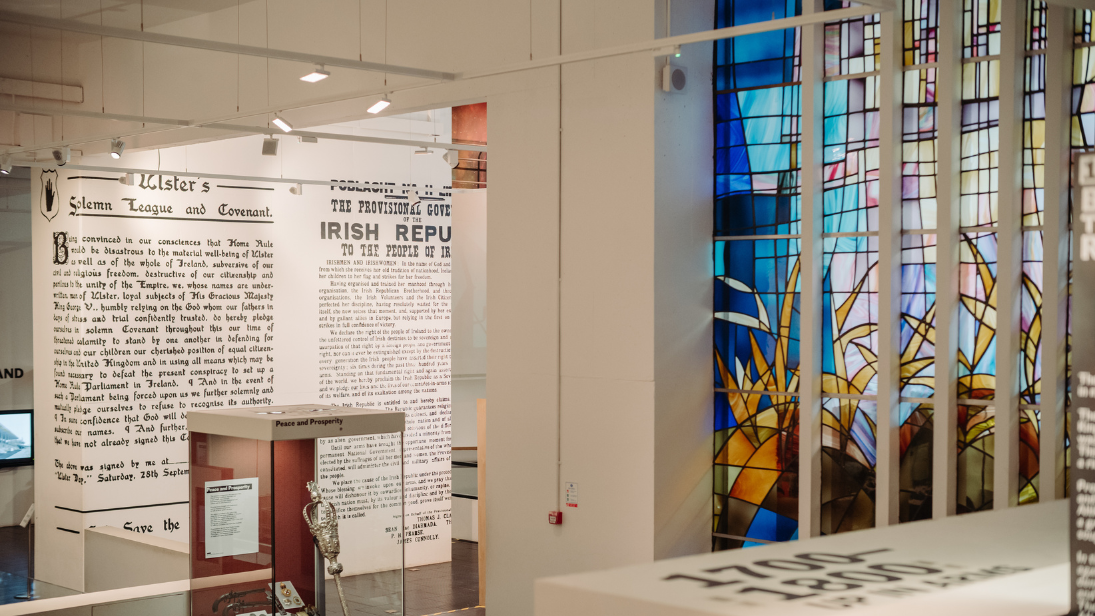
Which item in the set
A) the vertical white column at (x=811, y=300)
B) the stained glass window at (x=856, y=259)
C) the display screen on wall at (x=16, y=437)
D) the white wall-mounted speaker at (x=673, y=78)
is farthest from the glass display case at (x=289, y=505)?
the display screen on wall at (x=16, y=437)

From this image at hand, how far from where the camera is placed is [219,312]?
11.3 metres

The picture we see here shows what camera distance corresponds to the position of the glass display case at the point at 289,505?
6734 millimetres

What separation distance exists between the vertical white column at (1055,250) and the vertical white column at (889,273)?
0.83m

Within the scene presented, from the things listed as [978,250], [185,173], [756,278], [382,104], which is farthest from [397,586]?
[185,173]

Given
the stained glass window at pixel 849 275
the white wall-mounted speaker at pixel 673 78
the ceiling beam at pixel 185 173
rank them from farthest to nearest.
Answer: the ceiling beam at pixel 185 173
the white wall-mounted speaker at pixel 673 78
the stained glass window at pixel 849 275

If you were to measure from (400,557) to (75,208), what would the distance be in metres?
5.71

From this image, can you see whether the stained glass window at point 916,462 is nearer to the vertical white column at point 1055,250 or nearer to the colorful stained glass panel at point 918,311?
the colorful stained glass panel at point 918,311

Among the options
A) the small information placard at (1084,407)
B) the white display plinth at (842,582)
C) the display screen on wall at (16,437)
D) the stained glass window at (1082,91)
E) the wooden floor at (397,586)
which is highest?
the stained glass window at (1082,91)

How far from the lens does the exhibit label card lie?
680cm

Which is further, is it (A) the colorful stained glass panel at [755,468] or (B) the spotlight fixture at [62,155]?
(B) the spotlight fixture at [62,155]

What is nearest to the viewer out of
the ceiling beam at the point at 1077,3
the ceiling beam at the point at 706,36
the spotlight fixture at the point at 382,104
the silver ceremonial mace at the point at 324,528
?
the ceiling beam at the point at 1077,3

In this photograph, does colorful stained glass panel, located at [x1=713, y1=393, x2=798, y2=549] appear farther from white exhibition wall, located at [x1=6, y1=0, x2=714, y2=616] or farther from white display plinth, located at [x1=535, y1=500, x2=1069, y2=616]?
white display plinth, located at [x1=535, y1=500, x2=1069, y2=616]

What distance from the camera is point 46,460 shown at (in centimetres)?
1127

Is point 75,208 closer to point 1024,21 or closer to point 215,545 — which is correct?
point 215,545
